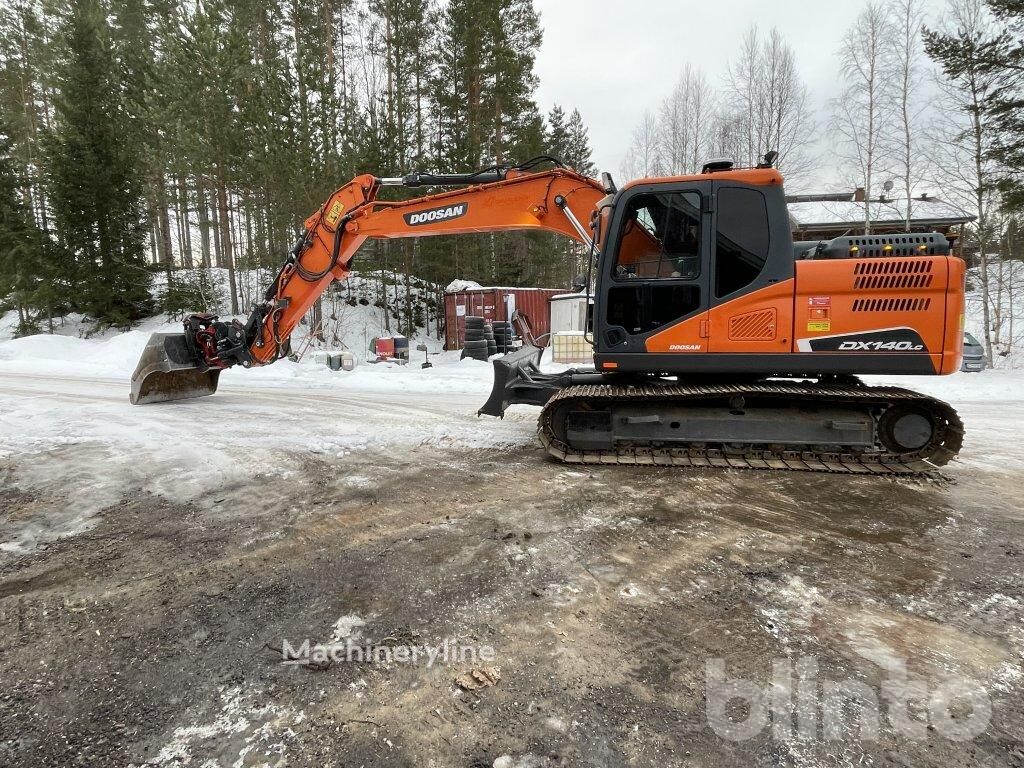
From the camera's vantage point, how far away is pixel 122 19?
A: 25.3 meters

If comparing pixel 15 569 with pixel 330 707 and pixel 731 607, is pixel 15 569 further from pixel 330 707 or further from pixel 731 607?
pixel 731 607

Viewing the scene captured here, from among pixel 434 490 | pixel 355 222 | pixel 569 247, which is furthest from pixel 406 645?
pixel 569 247

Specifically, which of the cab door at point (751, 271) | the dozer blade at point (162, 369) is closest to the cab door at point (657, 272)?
the cab door at point (751, 271)

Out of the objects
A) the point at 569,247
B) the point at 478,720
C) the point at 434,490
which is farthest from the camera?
the point at 569,247

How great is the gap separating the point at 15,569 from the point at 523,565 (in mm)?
3063

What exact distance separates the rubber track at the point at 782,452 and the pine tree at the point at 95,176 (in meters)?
22.9

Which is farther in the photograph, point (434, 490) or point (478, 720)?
point (434, 490)

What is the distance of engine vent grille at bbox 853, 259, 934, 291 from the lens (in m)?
4.40

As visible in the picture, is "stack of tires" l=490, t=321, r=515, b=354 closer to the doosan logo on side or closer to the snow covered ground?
the snow covered ground

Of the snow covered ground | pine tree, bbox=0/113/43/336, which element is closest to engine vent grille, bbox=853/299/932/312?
the snow covered ground

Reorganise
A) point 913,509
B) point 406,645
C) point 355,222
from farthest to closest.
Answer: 1. point 355,222
2. point 913,509
3. point 406,645

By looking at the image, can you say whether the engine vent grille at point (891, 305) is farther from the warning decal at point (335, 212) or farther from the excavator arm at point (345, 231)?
the warning decal at point (335, 212)

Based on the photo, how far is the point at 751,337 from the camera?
473 cm

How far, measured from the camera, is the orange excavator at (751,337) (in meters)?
4.48
